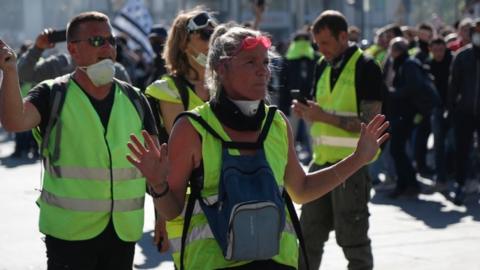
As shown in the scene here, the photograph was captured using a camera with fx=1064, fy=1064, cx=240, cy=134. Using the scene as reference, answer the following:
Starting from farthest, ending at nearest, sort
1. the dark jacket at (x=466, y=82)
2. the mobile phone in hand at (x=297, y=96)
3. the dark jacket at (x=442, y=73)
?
the dark jacket at (x=442, y=73) → the dark jacket at (x=466, y=82) → the mobile phone in hand at (x=297, y=96)

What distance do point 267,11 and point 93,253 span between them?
54457 mm

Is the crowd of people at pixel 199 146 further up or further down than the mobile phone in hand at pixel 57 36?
further down

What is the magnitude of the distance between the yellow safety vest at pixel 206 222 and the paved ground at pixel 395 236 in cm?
412

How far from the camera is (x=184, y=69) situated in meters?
5.54

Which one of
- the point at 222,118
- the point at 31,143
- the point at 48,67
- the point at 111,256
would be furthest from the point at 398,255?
the point at 31,143

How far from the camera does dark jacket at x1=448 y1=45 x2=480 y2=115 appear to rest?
37.3ft

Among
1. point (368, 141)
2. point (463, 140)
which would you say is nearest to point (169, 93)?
point (368, 141)

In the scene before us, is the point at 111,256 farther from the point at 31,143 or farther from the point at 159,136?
the point at 31,143

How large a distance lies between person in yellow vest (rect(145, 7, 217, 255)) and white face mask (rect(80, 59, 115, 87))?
587 mm

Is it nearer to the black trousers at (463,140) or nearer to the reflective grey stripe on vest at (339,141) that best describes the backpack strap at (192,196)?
the reflective grey stripe on vest at (339,141)

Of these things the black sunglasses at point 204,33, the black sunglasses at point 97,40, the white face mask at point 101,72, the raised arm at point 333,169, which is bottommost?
the raised arm at point 333,169

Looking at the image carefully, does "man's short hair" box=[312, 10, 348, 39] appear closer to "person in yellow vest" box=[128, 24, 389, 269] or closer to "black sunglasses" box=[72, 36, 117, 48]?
"black sunglasses" box=[72, 36, 117, 48]

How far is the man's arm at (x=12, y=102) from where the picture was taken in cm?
441

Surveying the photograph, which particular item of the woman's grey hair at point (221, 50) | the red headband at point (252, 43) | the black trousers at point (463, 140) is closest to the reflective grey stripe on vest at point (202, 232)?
the woman's grey hair at point (221, 50)
